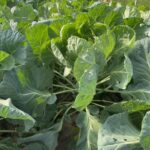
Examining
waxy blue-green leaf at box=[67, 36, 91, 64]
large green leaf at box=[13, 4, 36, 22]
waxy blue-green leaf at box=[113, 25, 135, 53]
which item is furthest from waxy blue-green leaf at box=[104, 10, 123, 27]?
large green leaf at box=[13, 4, 36, 22]

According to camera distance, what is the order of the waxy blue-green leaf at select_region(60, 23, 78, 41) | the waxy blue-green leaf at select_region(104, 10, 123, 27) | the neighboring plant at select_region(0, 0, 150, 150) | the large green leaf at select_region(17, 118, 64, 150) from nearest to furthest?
the neighboring plant at select_region(0, 0, 150, 150) < the large green leaf at select_region(17, 118, 64, 150) < the waxy blue-green leaf at select_region(60, 23, 78, 41) < the waxy blue-green leaf at select_region(104, 10, 123, 27)

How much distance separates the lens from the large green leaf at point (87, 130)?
1471 millimetres

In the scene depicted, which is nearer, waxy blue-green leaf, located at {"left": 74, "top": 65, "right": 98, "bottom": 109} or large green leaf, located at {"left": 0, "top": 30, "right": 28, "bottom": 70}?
waxy blue-green leaf, located at {"left": 74, "top": 65, "right": 98, "bottom": 109}

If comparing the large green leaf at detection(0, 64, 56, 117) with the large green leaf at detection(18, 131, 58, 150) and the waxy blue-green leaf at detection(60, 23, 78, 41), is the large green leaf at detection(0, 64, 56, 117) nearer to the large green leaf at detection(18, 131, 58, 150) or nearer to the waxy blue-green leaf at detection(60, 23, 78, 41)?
the large green leaf at detection(18, 131, 58, 150)

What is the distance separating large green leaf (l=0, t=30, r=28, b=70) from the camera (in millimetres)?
1625

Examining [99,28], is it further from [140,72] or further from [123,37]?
[140,72]

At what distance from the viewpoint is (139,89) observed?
1569 mm

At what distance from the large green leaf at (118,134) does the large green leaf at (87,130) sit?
97 millimetres

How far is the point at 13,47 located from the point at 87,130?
50 centimetres

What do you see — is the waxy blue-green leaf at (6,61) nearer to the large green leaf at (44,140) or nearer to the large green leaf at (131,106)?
the large green leaf at (44,140)

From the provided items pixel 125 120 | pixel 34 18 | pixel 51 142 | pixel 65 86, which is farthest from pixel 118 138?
pixel 34 18

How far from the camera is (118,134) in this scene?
136 cm

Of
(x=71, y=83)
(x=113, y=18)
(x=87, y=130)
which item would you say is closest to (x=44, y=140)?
(x=87, y=130)

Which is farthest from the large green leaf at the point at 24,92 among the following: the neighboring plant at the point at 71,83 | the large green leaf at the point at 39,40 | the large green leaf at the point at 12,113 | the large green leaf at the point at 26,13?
the large green leaf at the point at 26,13
